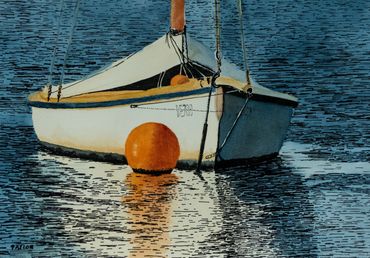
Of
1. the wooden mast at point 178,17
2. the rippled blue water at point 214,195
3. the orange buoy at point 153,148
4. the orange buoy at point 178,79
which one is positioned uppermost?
the wooden mast at point 178,17

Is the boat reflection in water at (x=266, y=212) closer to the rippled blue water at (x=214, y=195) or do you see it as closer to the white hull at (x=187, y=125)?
the rippled blue water at (x=214, y=195)

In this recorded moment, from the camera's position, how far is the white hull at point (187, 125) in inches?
963

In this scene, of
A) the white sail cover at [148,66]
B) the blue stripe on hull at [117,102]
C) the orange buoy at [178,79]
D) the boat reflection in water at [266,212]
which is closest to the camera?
the boat reflection in water at [266,212]

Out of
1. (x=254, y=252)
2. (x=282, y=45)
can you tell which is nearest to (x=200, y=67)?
(x=254, y=252)

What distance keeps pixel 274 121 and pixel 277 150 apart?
144cm

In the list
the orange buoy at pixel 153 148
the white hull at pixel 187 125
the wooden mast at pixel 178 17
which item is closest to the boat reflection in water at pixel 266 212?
the white hull at pixel 187 125

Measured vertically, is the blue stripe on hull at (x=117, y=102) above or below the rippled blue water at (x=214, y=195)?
above

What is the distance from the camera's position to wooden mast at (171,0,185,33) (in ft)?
89.2

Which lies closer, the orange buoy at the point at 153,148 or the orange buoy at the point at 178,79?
the orange buoy at the point at 153,148

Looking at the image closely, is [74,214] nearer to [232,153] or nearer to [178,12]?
[232,153]

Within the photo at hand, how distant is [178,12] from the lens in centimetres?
2738

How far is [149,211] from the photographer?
2100 centimetres

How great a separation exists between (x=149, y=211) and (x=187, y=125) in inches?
153

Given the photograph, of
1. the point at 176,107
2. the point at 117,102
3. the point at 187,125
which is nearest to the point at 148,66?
the point at 117,102
